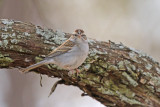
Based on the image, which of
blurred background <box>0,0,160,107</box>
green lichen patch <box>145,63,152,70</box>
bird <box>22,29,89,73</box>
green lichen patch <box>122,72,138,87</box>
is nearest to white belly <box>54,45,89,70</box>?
bird <box>22,29,89,73</box>

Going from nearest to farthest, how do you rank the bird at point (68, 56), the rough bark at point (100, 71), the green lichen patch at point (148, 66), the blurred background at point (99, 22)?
1. the bird at point (68, 56)
2. the rough bark at point (100, 71)
3. the green lichen patch at point (148, 66)
4. the blurred background at point (99, 22)

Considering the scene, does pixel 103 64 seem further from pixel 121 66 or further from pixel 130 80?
pixel 130 80

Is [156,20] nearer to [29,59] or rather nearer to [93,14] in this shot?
[93,14]

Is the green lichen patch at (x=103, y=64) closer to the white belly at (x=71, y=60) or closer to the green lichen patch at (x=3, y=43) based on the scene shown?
the white belly at (x=71, y=60)

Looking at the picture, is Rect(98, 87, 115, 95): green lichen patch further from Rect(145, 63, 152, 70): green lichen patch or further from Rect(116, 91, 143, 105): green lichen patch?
Rect(145, 63, 152, 70): green lichen patch

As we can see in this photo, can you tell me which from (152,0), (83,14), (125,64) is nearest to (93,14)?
(83,14)

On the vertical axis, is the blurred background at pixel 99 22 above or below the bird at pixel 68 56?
above

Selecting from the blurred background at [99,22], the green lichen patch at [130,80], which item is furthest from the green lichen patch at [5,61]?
the blurred background at [99,22]
